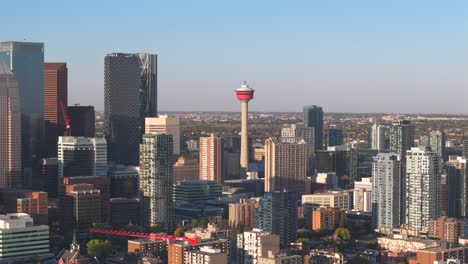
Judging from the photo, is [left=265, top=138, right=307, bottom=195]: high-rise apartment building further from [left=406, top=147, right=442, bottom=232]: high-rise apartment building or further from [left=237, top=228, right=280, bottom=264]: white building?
[left=237, top=228, right=280, bottom=264]: white building

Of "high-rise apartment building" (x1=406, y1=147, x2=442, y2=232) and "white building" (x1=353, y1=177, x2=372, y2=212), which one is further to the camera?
"white building" (x1=353, y1=177, x2=372, y2=212)

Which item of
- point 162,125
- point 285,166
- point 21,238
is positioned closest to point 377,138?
point 162,125

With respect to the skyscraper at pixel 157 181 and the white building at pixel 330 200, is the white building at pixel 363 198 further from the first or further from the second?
the skyscraper at pixel 157 181

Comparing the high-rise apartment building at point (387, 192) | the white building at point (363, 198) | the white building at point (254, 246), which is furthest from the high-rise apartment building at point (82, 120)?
the white building at point (254, 246)

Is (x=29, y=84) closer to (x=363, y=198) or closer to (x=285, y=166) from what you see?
(x=285, y=166)

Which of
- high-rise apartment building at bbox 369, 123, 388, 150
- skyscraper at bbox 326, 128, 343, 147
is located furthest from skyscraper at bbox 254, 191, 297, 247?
skyscraper at bbox 326, 128, 343, 147

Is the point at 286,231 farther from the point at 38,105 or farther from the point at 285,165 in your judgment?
the point at 38,105
